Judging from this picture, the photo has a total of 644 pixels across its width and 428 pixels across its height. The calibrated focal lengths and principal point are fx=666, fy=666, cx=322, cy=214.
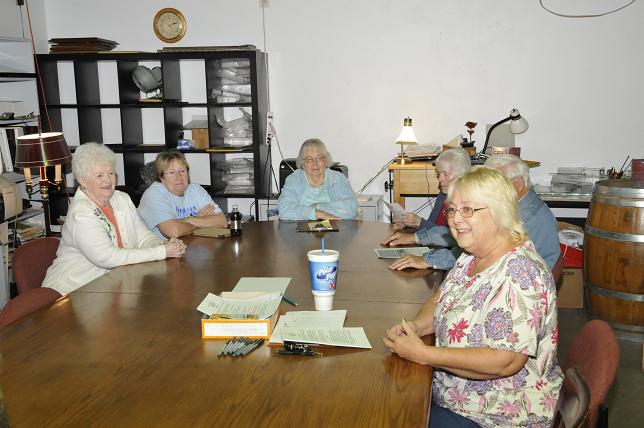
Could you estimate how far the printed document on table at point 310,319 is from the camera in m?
2.03

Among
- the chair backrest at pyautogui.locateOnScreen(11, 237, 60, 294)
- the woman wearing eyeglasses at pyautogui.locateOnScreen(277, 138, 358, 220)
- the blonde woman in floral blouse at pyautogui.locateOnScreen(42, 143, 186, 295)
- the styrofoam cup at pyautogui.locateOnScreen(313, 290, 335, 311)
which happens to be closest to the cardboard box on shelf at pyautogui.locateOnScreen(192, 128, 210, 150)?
the woman wearing eyeglasses at pyautogui.locateOnScreen(277, 138, 358, 220)

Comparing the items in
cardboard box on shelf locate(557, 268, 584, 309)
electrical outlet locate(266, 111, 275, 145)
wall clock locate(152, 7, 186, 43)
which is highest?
wall clock locate(152, 7, 186, 43)

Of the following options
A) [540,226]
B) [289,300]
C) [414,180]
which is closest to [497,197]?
[289,300]

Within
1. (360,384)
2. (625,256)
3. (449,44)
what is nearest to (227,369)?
(360,384)

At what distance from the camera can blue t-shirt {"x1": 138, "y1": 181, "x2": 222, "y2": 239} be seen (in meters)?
3.70

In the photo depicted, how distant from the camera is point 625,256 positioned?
385 centimetres

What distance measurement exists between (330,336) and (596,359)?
0.72m

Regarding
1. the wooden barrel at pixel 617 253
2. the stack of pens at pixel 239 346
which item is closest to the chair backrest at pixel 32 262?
the stack of pens at pixel 239 346

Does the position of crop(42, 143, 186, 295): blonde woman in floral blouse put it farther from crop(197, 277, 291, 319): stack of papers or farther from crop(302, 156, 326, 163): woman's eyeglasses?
crop(302, 156, 326, 163): woman's eyeglasses

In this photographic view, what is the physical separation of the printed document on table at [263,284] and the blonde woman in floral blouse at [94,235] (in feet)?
1.93

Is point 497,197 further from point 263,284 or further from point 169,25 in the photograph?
point 169,25

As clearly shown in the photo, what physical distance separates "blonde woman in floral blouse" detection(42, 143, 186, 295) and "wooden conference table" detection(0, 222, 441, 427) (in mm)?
280

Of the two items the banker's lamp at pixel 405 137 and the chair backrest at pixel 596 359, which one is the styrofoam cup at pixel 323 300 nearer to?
the chair backrest at pixel 596 359

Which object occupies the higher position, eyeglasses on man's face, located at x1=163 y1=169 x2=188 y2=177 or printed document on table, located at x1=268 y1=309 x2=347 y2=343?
eyeglasses on man's face, located at x1=163 y1=169 x2=188 y2=177
